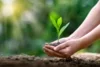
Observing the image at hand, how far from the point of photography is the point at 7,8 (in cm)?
203

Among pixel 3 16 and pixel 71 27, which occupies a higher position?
pixel 3 16

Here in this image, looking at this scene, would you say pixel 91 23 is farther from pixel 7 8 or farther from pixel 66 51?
pixel 7 8

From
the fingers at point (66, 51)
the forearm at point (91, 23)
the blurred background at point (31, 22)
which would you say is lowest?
the fingers at point (66, 51)

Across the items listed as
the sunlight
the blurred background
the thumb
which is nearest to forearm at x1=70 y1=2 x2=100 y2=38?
the thumb

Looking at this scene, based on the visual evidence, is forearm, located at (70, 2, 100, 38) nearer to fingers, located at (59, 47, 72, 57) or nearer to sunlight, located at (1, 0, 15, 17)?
fingers, located at (59, 47, 72, 57)

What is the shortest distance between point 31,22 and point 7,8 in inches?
6.8

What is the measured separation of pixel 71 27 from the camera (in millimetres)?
1982

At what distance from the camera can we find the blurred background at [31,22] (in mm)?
1959

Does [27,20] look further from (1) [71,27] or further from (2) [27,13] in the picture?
(1) [71,27]

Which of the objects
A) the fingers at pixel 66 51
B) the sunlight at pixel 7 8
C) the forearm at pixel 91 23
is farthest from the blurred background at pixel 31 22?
the fingers at pixel 66 51

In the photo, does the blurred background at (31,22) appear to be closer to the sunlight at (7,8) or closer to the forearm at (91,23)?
the sunlight at (7,8)

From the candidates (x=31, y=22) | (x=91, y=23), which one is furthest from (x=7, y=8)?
(x=91, y=23)

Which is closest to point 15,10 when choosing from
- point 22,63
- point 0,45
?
point 0,45

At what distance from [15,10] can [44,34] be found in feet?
0.77
